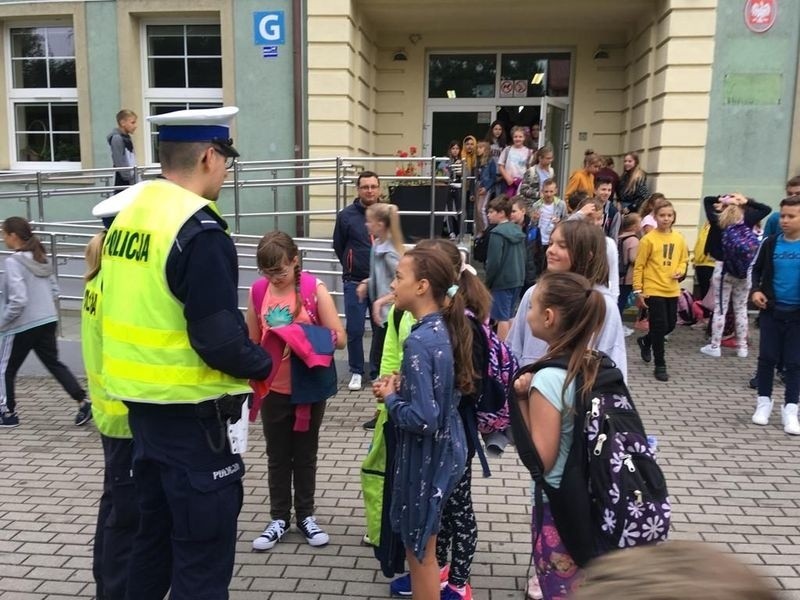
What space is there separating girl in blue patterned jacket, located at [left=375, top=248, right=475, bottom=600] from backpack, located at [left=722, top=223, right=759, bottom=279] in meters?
5.54

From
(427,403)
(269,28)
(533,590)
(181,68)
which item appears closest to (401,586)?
(533,590)

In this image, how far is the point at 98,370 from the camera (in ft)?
9.36

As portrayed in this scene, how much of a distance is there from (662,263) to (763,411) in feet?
6.11

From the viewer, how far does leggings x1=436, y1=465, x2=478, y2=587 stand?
295 cm

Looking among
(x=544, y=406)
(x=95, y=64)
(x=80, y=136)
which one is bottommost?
(x=544, y=406)

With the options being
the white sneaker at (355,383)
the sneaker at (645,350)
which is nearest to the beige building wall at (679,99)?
the sneaker at (645,350)

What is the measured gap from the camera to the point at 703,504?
13.9 feet

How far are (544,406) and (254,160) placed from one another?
9.50 meters

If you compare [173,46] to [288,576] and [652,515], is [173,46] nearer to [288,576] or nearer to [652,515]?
[288,576]

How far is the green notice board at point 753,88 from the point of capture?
31.8 feet

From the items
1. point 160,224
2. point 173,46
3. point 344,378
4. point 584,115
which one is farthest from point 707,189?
point 160,224

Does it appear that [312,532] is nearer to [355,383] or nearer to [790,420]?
[355,383]

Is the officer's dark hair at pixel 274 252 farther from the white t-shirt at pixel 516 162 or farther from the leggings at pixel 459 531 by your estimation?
the white t-shirt at pixel 516 162

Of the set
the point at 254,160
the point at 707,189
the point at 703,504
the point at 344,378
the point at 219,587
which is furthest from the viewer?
the point at 254,160
